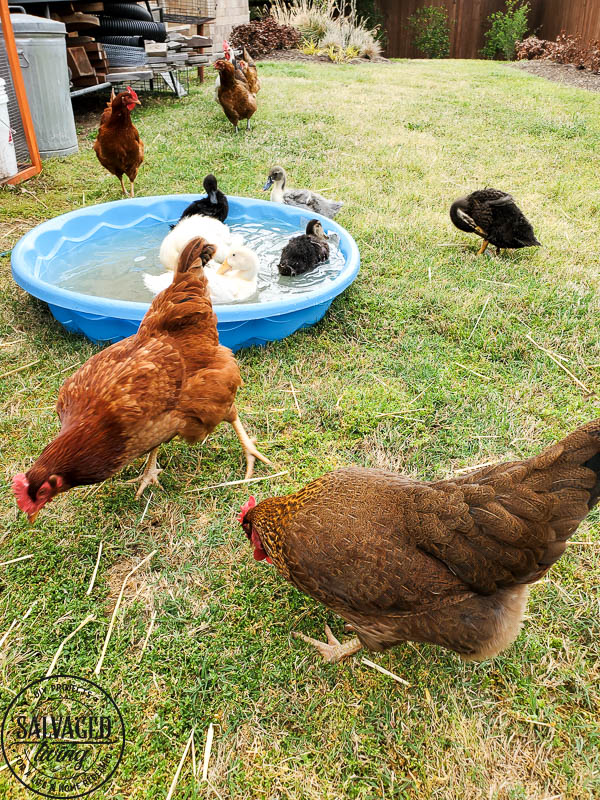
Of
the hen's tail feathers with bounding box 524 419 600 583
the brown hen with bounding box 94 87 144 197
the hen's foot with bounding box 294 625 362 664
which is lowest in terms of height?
the hen's foot with bounding box 294 625 362 664

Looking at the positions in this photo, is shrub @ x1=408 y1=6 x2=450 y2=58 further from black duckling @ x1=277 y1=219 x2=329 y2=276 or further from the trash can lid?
black duckling @ x1=277 y1=219 x2=329 y2=276

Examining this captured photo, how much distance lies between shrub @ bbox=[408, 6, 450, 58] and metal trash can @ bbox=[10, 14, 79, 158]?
1721 cm

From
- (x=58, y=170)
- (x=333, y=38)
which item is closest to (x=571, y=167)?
(x=58, y=170)

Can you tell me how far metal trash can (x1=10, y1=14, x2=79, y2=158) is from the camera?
6.62 m

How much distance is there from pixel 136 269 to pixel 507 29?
1908cm

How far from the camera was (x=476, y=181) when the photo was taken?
7.28 meters

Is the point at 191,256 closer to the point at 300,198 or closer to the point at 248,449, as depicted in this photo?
the point at 248,449

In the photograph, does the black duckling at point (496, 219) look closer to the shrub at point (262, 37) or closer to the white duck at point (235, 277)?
the white duck at point (235, 277)

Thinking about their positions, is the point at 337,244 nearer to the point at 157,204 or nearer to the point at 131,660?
the point at 157,204

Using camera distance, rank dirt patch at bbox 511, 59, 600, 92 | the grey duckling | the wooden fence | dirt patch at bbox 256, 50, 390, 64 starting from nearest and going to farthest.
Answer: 1. the grey duckling
2. dirt patch at bbox 511, 59, 600, 92
3. the wooden fence
4. dirt patch at bbox 256, 50, 390, 64

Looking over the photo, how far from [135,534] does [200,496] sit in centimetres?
40

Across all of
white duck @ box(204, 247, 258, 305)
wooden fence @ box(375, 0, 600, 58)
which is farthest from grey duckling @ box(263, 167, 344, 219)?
wooden fence @ box(375, 0, 600, 58)

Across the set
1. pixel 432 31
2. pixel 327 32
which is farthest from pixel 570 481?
pixel 432 31

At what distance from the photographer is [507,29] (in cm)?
1775
